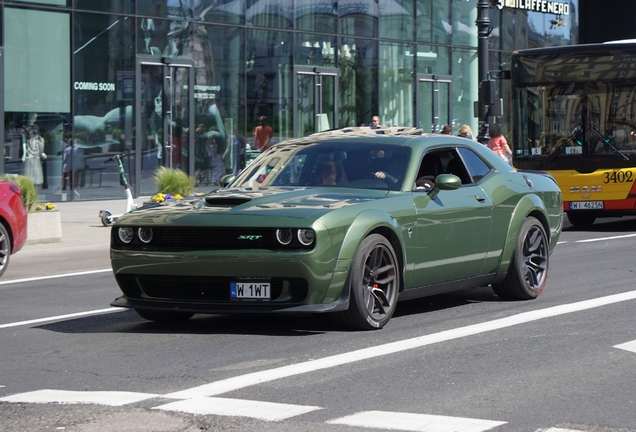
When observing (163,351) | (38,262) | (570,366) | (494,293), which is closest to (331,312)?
→ (163,351)

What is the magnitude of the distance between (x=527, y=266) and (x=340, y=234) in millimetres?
2792

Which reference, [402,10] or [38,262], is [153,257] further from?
[402,10]

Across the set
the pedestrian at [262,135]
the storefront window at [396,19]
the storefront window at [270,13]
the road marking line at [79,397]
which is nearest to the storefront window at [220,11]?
the storefront window at [270,13]

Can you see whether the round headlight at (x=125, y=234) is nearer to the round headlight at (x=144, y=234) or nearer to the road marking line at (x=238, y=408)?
the round headlight at (x=144, y=234)

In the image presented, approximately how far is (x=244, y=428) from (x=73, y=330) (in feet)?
12.6

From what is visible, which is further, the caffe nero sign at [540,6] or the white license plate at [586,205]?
the caffe nero sign at [540,6]

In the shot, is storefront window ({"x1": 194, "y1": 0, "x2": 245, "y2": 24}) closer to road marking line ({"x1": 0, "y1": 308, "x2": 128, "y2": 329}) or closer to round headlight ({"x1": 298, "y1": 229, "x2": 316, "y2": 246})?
road marking line ({"x1": 0, "y1": 308, "x2": 128, "y2": 329})

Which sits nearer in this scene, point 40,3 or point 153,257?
point 153,257

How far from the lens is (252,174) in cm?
991

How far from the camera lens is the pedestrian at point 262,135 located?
29984mm

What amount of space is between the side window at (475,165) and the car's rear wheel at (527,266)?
0.59m

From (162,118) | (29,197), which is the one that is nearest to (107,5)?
(162,118)

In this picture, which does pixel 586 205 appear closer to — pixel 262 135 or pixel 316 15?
pixel 262 135

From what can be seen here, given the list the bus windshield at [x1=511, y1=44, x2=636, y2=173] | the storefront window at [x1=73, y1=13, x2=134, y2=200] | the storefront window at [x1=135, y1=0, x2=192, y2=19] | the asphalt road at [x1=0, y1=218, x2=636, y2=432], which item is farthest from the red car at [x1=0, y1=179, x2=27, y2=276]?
the storefront window at [x1=135, y1=0, x2=192, y2=19]
